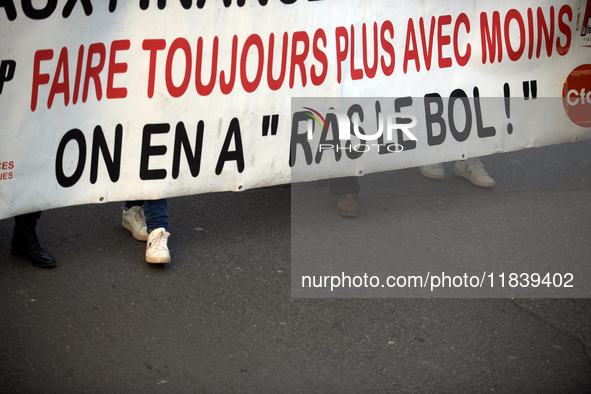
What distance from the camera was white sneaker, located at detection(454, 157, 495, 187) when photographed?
552cm

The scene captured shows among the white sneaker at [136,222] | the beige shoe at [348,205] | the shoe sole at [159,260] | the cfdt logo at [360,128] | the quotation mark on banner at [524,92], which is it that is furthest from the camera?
the quotation mark on banner at [524,92]

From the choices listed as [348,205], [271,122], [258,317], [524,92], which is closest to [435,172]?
[524,92]

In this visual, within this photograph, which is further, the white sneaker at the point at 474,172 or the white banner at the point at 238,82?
the white sneaker at the point at 474,172

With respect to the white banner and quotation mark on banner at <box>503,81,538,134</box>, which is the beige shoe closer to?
the white banner

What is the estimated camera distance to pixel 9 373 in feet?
9.66

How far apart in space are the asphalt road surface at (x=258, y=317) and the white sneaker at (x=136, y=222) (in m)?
0.06

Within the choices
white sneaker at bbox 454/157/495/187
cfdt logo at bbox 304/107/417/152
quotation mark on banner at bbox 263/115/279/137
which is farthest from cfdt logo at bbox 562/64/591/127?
quotation mark on banner at bbox 263/115/279/137

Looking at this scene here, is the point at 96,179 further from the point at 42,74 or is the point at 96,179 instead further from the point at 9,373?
the point at 9,373

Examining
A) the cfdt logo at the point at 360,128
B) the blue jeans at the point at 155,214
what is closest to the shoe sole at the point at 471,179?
the cfdt logo at the point at 360,128

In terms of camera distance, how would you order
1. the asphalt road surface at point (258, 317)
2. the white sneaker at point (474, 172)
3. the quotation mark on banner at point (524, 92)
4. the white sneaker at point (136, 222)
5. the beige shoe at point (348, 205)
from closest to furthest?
1. the asphalt road surface at point (258, 317)
2. the white sneaker at point (136, 222)
3. the beige shoe at point (348, 205)
4. the quotation mark on banner at point (524, 92)
5. the white sneaker at point (474, 172)

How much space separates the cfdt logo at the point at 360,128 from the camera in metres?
4.57

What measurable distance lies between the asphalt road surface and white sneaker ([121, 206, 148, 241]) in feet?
0.19

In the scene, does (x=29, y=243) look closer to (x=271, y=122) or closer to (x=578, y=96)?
(x=271, y=122)

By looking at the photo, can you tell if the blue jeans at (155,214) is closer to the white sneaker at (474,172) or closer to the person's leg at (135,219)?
the person's leg at (135,219)
